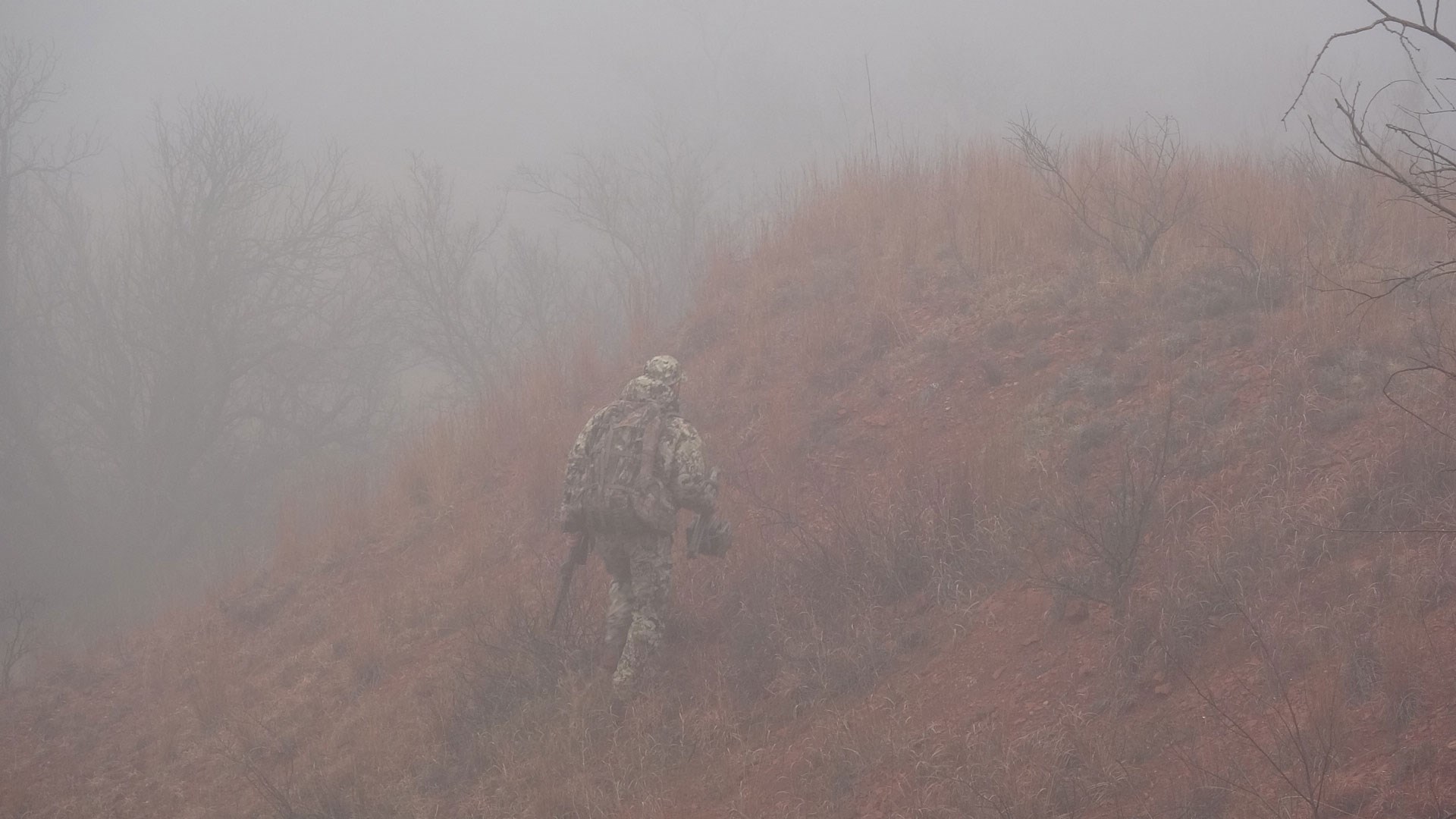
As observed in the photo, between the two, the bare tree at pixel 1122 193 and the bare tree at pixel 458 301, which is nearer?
the bare tree at pixel 1122 193

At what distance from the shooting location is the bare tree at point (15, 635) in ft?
33.4

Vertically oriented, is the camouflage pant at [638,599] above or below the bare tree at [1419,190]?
below

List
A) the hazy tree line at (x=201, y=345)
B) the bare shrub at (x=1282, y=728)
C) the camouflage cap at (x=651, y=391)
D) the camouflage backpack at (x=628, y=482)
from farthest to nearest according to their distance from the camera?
the hazy tree line at (x=201, y=345), the camouflage cap at (x=651, y=391), the camouflage backpack at (x=628, y=482), the bare shrub at (x=1282, y=728)

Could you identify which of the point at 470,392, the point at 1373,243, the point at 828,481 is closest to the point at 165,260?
the point at 470,392

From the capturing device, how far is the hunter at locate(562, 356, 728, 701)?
5.79 metres

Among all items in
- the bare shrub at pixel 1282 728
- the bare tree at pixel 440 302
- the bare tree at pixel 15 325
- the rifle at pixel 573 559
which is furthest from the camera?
the bare tree at pixel 440 302

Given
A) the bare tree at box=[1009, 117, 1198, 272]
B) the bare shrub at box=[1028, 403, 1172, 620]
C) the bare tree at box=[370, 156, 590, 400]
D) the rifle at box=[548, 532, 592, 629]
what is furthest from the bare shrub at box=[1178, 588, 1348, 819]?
the bare tree at box=[370, 156, 590, 400]

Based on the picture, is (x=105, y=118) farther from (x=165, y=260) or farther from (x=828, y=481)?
(x=828, y=481)

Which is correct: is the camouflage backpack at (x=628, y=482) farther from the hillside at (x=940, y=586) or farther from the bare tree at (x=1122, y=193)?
the bare tree at (x=1122, y=193)

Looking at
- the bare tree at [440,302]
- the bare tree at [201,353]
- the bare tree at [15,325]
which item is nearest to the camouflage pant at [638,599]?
the bare tree at [201,353]

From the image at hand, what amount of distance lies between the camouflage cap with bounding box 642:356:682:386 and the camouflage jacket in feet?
0.59

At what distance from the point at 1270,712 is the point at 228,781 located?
649 cm

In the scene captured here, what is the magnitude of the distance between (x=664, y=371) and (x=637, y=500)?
819 millimetres

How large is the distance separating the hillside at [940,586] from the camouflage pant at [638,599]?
0.22 m
